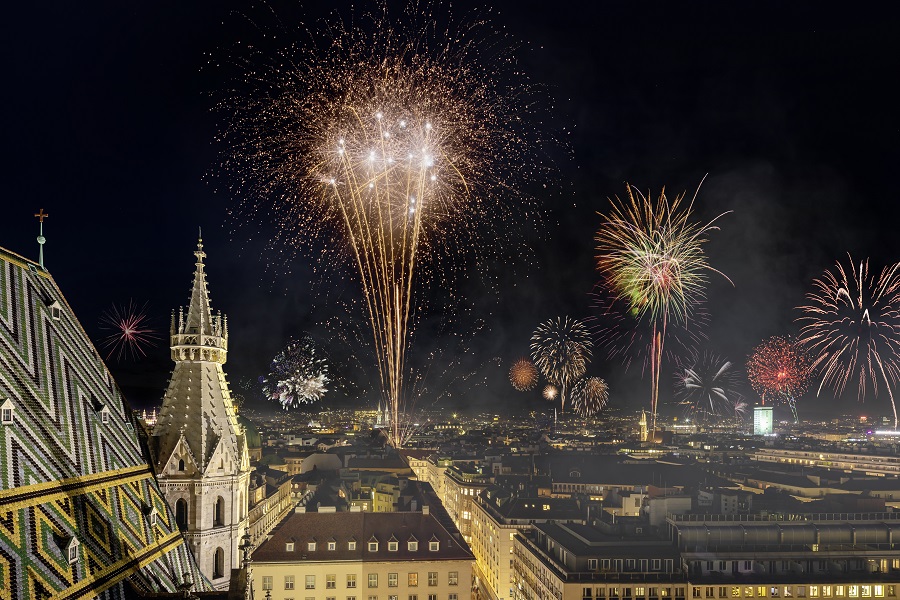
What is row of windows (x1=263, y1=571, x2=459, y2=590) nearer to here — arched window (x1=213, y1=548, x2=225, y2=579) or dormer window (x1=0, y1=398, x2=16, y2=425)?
arched window (x1=213, y1=548, x2=225, y2=579)

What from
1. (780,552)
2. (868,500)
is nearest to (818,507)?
(868,500)

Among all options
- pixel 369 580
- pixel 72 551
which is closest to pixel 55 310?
pixel 72 551

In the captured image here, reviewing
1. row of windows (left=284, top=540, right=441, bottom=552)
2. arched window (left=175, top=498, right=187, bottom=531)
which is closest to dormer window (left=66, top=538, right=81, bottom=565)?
arched window (left=175, top=498, right=187, bottom=531)

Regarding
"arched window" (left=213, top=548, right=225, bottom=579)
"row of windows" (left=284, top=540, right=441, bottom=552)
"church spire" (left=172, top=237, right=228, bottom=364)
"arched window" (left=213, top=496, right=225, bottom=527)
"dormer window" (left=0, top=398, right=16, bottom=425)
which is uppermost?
"church spire" (left=172, top=237, right=228, bottom=364)

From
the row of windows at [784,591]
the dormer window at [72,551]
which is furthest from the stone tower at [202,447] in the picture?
the row of windows at [784,591]

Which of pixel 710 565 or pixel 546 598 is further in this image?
pixel 546 598

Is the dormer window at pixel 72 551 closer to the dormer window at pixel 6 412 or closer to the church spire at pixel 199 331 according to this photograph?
the dormer window at pixel 6 412

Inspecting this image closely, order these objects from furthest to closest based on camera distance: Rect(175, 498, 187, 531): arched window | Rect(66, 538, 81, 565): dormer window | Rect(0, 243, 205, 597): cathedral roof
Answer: Rect(175, 498, 187, 531): arched window
Rect(66, 538, 81, 565): dormer window
Rect(0, 243, 205, 597): cathedral roof

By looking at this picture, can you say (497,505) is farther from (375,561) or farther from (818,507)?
(375,561)
